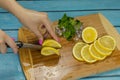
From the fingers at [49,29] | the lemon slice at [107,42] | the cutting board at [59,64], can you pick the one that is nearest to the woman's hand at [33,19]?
the fingers at [49,29]

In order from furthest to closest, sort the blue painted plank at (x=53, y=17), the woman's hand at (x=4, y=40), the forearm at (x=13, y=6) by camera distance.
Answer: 1. the blue painted plank at (x=53, y=17)
2. the forearm at (x=13, y=6)
3. the woman's hand at (x=4, y=40)

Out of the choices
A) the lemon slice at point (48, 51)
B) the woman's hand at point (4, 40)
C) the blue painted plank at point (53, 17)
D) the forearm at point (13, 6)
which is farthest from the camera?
the blue painted plank at point (53, 17)

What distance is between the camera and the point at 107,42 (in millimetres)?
1033

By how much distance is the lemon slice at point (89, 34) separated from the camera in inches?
40.9

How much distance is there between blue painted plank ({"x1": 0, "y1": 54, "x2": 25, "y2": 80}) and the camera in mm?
940

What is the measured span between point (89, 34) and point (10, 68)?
0.33m

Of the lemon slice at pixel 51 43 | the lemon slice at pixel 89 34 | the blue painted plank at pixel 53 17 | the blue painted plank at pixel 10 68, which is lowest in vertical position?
the blue painted plank at pixel 10 68

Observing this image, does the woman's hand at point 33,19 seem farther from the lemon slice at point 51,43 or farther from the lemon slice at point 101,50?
the lemon slice at point 101,50

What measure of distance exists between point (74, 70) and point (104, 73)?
114 millimetres

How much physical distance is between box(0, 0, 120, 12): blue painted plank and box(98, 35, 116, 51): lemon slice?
0.68 ft

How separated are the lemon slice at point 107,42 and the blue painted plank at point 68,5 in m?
0.21

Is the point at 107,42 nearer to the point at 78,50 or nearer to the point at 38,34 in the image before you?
the point at 78,50

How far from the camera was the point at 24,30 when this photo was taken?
1061mm

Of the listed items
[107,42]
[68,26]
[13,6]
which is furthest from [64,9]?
[13,6]
